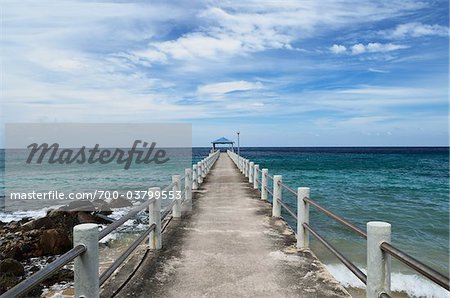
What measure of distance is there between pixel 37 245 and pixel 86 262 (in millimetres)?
8429

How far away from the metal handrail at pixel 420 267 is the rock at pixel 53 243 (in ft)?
31.8

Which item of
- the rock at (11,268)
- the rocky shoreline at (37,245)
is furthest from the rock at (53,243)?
the rock at (11,268)

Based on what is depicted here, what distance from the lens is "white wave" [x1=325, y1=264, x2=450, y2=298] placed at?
303 inches

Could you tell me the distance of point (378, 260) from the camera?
11.3ft

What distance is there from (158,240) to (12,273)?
4.10 meters

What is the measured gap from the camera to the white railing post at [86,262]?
3.45 metres

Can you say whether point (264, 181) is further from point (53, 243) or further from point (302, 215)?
point (53, 243)

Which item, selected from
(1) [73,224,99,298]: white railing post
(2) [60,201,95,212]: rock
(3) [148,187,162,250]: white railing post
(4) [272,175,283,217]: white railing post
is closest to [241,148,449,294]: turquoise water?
(4) [272,175,283,217]: white railing post

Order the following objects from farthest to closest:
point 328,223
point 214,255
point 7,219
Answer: point 7,219
point 328,223
point 214,255

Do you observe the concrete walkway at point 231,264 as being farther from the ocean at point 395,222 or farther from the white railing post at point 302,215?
the ocean at point 395,222

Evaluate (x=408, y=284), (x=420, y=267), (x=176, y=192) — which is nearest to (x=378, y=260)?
(x=420, y=267)

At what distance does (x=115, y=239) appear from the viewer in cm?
1197

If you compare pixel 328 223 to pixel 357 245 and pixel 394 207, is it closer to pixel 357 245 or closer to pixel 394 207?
pixel 357 245

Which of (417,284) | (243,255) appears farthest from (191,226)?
(417,284)
